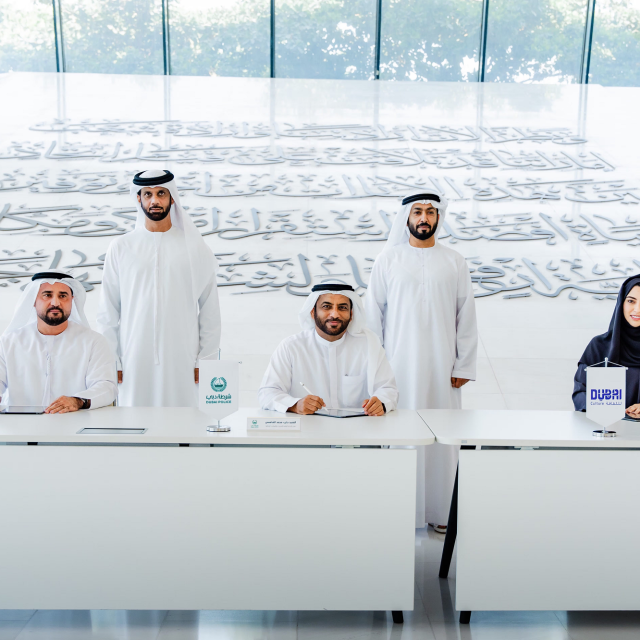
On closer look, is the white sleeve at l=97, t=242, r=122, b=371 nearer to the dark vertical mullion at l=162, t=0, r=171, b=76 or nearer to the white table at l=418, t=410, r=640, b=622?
the white table at l=418, t=410, r=640, b=622

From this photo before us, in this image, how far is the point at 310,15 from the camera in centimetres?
1155

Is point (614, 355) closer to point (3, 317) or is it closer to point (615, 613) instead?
point (615, 613)

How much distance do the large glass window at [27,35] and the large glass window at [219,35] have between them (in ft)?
6.13

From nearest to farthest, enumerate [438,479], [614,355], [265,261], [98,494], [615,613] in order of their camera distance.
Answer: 1. [98,494]
2. [615,613]
3. [614,355]
4. [438,479]
5. [265,261]

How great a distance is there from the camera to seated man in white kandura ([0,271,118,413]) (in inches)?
114

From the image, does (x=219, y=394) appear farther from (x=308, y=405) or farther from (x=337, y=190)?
(x=337, y=190)

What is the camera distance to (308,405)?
2676 millimetres

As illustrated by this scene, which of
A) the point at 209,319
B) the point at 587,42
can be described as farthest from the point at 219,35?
the point at 209,319

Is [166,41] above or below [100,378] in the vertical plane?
above

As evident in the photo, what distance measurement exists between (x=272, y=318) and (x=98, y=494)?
281cm

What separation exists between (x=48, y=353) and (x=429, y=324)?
5.21ft

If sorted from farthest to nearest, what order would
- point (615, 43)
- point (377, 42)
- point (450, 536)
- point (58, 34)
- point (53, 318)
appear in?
point (615, 43) → point (377, 42) → point (58, 34) → point (53, 318) → point (450, 536)

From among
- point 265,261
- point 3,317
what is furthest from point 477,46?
point 3,317

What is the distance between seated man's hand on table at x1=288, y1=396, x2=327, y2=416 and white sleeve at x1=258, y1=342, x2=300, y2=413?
38mm
